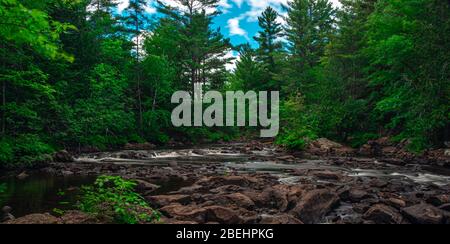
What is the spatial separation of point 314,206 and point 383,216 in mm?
1473

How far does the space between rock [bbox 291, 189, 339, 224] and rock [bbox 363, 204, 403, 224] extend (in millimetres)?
939

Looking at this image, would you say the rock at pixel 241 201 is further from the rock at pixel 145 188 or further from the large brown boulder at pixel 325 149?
the large brown boulder at pixel 325 149

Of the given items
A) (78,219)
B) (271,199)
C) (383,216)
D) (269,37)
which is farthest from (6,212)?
(269,37)

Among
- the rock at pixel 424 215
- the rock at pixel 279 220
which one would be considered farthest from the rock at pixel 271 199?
the rock at pixel 424 215

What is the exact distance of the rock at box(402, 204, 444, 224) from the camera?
6.58 meters

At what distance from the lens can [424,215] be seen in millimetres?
6695

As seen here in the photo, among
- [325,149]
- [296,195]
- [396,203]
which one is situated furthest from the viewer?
[325,149]

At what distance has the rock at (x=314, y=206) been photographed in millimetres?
7203

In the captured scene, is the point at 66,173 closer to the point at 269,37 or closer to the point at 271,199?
the point at 271,199

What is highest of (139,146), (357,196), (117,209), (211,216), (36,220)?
(117,209)

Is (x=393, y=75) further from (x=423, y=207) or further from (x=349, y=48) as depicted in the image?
(x=423, y=207)

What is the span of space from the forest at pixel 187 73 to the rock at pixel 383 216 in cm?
715
